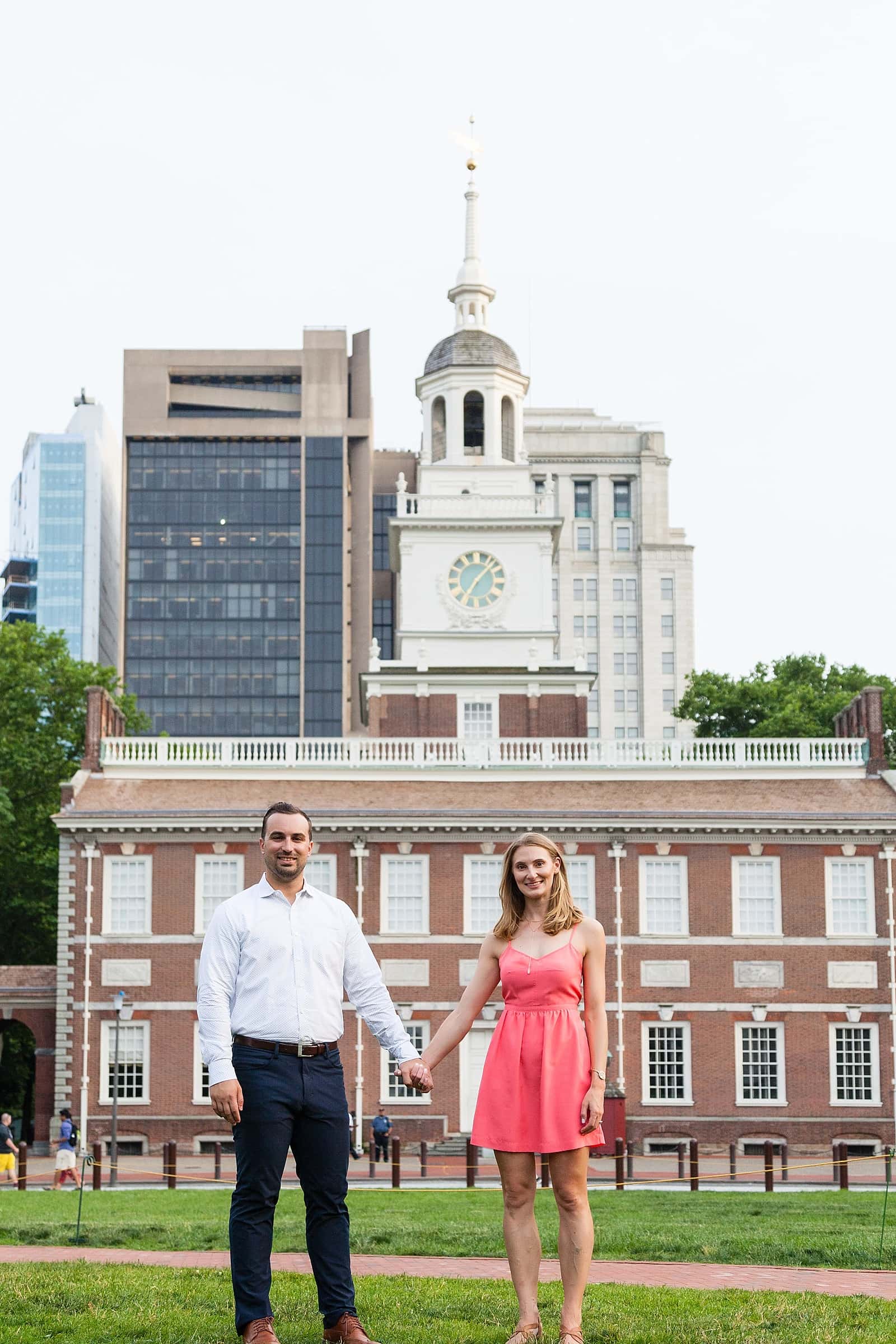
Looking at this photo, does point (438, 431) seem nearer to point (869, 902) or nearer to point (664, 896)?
point (664, 896)

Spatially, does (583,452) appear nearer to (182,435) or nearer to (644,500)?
(644,500)

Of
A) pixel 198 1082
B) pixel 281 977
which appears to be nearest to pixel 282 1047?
pixel 281 977

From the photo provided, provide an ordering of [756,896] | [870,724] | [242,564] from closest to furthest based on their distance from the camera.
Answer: [756,896], [870,724], [242,564]

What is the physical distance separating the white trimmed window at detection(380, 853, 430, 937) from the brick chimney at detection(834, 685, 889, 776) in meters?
11.3

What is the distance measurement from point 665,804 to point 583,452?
139695 millimetres

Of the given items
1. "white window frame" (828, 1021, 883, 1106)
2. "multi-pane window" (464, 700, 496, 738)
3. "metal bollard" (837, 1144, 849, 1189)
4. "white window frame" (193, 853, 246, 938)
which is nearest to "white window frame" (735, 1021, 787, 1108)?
"white window frame" (828, 1021, 883, 1106)

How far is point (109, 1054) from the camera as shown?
137 ft

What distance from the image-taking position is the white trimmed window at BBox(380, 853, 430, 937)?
42250 mm

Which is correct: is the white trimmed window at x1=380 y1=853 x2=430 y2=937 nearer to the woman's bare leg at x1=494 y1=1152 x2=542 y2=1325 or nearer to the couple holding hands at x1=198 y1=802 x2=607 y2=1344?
the couple holding hands at x1=198 y1=802 x2=607 y2=1344

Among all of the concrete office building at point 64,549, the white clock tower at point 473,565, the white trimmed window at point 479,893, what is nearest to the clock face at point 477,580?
the white clock tower at point 473,565

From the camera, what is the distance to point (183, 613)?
17362cm

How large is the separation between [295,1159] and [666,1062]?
1312 inches

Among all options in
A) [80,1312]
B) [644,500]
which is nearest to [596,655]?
[644,500]

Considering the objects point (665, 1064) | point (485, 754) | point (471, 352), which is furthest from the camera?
point (471, 352)
